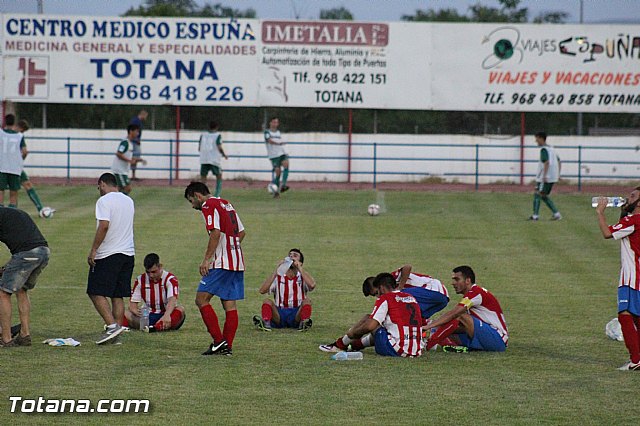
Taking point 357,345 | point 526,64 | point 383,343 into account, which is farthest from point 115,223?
point 526,64

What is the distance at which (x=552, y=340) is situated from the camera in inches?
458

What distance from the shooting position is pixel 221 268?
10406mm

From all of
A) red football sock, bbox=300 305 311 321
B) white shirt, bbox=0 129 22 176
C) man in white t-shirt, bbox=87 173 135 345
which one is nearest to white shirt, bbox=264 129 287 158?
white shirt, bbox=0 129 22 176

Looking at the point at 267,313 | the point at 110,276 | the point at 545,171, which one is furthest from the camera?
the point at 545,171

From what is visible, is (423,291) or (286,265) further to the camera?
(286,265)

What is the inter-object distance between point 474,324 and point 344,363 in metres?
1.52

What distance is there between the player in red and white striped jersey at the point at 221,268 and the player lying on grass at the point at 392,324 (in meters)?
1.23

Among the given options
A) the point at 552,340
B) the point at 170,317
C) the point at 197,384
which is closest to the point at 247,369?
the point at 197,384

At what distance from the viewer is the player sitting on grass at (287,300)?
12.2 meters

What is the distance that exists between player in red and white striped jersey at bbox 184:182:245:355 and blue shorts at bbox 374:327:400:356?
1.43 meters

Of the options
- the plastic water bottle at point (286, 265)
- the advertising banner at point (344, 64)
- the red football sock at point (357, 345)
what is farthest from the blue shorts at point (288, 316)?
the advertising banner at point (344, 64)

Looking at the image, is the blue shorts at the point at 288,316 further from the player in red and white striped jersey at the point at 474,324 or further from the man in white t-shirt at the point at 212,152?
the man in white t-shirt at the point at 212,152

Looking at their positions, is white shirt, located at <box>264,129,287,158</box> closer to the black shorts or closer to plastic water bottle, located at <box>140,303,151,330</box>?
plastic water bottle, located at <box>140,303,151,330</box>

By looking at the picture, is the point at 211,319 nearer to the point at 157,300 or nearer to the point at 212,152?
the point at 157,300
